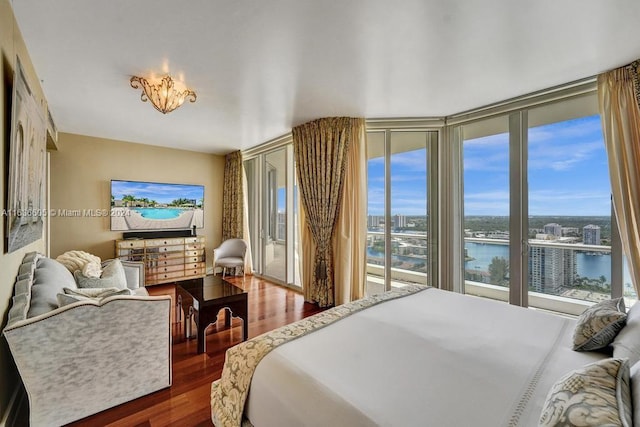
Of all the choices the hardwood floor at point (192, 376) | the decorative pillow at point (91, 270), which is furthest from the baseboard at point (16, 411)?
the decorative pillow at point (91, 270)

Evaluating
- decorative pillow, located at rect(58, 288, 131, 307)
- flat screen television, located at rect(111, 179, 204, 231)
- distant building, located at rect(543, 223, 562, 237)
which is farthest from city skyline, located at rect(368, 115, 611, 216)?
flat screen television, located at rect(111, 179, 204, 231)

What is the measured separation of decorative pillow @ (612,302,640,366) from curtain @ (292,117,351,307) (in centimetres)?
271

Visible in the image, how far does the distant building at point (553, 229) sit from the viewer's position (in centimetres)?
280

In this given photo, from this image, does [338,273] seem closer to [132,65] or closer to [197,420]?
[197,420]

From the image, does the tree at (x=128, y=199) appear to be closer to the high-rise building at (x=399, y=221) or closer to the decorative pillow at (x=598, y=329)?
the high-rise building at (x=399, y=221)

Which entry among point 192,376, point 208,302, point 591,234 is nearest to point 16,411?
point 192,376

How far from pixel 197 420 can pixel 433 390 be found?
4.88 feet

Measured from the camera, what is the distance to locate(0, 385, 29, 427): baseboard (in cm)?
158

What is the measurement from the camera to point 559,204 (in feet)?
9.14

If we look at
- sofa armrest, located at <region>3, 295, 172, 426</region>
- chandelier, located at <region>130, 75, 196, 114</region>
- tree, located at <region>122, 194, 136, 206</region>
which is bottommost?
sofa armrest, located at <region>3, 295, 172, 426</region>

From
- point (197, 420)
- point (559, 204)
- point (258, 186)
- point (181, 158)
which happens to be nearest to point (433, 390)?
point (197, 420)

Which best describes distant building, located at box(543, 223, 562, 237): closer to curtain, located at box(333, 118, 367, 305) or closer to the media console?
curtain, located at box(333, 118, 367, 305)

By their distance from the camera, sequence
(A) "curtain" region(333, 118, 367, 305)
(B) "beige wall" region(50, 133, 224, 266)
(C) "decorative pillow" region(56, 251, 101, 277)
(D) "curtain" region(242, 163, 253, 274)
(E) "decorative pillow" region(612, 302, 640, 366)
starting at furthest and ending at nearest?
(D) "curtain" region(242, 163, 253, 274)
(B) "beige wall" region(50, 133, 224, 266)
(A) "curtain" region(333, 118, 367, 305)
(C) "decorative pillow" region(56, 251, 101, 277)
(E) "decorative pillow" region(612, 302, 640, 366)

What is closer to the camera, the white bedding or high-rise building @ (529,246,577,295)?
the white bedding
